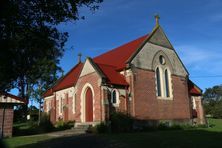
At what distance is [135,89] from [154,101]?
10.0 feet

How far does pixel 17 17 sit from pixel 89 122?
1702 centimetres

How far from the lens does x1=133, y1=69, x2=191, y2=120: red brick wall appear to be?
2558cm

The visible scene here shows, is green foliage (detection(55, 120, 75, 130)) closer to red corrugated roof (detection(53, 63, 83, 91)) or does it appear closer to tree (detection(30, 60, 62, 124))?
red corrugated roof (detection(53, 63, 83, 91))

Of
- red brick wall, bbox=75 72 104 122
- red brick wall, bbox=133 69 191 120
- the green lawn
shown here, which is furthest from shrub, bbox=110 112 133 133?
the green lawn

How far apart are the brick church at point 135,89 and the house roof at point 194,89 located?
0.57 ft

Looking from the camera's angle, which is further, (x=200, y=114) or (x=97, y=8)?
(x=200, y=114)

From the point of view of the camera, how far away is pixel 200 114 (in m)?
33.8

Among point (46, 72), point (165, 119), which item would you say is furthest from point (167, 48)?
point (46, 72)

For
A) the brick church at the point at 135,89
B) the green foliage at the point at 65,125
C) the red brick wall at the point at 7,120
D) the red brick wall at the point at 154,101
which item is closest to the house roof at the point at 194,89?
the brick church at the point at 135,89

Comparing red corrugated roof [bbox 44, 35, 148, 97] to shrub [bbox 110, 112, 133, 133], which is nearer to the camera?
shrub [bbox 110, 112, 133, 133]

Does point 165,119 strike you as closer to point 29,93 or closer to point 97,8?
point 97,8

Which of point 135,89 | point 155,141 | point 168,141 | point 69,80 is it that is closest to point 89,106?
point 135,89

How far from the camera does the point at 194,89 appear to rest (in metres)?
35.0

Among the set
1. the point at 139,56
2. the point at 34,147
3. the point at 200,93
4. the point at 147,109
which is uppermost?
the point at 139,56
